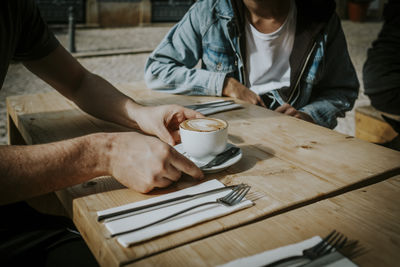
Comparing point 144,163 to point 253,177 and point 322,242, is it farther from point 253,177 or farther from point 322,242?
point 322,242

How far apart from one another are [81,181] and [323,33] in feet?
5.92

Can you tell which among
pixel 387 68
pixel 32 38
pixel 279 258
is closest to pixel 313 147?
pixel 279 258

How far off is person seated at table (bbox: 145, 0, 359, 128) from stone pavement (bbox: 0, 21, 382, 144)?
7.87 ft

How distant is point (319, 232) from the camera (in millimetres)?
917

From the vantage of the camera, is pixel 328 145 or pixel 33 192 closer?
pixel 33 192

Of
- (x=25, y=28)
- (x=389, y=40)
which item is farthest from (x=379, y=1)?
(x=25, y=28)

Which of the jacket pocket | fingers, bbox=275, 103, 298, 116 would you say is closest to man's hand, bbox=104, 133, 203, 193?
fingers, bbox=275, 103, 298, 116

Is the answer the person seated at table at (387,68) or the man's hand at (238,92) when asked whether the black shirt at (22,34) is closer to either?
the man's hand at (238,92)

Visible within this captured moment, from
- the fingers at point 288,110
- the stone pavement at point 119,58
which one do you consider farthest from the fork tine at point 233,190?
the stone pavement at point 119,58

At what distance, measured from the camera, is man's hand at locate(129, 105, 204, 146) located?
4.84ft

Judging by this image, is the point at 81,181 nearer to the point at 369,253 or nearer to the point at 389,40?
the point at 369,253

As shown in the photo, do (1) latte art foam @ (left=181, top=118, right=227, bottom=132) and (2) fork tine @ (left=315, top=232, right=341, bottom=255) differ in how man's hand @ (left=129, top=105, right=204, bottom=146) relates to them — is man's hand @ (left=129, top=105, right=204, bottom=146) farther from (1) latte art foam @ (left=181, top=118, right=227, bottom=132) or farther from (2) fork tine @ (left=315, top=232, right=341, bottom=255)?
(2) fork tine @ (left=315, top=232, right=341, bottom=255)

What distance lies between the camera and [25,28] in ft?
5.57

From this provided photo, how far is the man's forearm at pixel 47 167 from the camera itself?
1042mm
